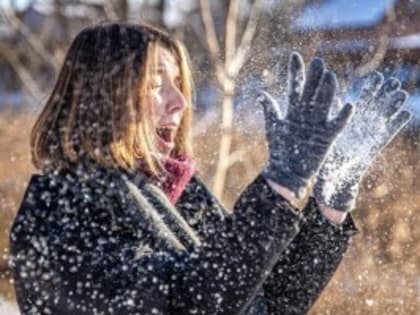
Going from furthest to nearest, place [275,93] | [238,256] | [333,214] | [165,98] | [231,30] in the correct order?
[231,30], [275,93], [333,214], [165,98], [238,256]

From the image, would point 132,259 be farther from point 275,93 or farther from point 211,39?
point 211,39

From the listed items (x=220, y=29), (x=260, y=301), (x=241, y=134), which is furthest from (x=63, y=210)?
(x=220, y=29)

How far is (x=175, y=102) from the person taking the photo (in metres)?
1.39

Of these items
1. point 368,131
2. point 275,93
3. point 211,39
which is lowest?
point 211,39

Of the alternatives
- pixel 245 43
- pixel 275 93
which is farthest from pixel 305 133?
pixel 245 43

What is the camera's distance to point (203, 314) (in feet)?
4.05

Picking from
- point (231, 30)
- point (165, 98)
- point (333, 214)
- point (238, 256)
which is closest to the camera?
point (238, 256)

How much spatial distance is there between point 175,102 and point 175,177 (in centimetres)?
9

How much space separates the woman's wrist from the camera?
149 centimetres

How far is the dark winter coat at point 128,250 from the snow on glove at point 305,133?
0.03 meters

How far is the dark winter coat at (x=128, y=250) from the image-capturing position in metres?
1.23

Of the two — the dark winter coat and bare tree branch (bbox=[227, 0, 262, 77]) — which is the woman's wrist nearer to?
the dark winter coat

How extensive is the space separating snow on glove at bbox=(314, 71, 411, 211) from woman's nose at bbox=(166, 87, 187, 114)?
23 cm

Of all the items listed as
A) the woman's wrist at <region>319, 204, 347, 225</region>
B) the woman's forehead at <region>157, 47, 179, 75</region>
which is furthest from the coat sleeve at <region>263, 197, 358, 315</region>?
Result: the woman's forehead at <region>157, 47, 179, 75</region>
